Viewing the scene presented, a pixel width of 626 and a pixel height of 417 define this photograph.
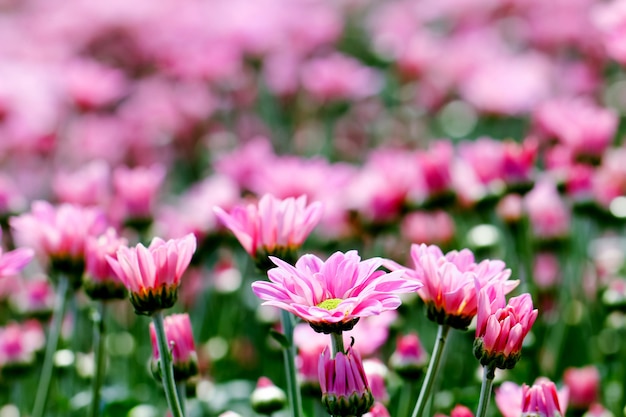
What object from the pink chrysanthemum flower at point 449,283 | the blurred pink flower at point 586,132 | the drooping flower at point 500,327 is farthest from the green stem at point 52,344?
the blurred pink flower at point 586,132

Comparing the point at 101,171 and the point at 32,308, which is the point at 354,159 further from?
the point at 32,308

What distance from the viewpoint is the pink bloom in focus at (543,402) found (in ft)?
4.61

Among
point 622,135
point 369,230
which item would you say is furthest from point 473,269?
point 622,135

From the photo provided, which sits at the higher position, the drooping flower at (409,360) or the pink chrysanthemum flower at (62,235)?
the pink chrysanthemum flower at (62,235)

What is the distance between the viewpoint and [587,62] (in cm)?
449

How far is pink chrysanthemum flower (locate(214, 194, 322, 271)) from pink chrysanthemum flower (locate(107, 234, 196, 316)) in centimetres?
17

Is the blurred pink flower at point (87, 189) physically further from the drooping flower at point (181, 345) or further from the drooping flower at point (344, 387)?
the drooping flower at point (344, 387)

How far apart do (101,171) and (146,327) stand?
0.71 metres

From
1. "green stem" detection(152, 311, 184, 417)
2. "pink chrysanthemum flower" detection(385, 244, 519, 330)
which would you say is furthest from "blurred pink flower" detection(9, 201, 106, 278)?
"pink chrysanthemum flower" detection(385, 244, 519, 330)

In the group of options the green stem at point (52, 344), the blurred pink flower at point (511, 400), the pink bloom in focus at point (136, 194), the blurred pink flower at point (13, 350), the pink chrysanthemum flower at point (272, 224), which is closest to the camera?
the blurred pink flower at point (511, 400)

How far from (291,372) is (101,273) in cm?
51

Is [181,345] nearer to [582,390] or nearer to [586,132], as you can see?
[582,390]

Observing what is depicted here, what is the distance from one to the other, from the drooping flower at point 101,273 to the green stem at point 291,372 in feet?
1.38

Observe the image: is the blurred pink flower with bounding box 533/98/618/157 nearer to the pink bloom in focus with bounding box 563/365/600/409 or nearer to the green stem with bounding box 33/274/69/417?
the pink bloom in focus with bounding box 563/365/600/409
